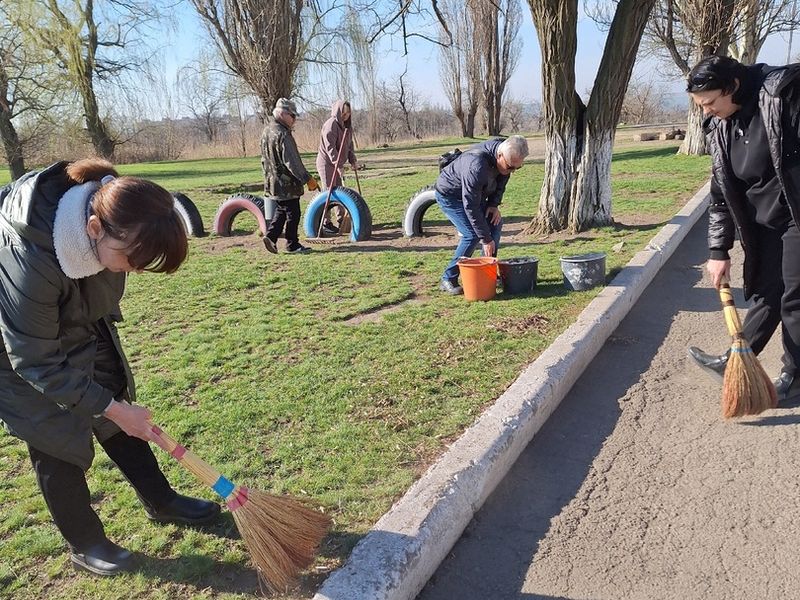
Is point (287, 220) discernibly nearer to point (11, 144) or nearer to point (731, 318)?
point (731, 318)

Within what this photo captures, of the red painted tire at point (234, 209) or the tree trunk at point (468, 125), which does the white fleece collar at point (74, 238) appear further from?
the tree trunk at point (468, 125)

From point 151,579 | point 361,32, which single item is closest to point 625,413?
point 151,579

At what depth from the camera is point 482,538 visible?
286cm

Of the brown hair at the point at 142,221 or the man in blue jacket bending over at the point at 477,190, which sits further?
the man in blue jacket bending over at the point at 477,190

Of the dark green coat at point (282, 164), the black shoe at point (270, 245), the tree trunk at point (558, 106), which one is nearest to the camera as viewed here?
the tree trunk at point (558, 106)

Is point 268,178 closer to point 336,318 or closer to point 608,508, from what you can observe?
point 336,318

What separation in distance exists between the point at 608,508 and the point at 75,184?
2.51 m

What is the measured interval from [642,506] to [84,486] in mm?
2333

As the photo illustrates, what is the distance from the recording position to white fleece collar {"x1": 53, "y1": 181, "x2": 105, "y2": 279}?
2045 mm

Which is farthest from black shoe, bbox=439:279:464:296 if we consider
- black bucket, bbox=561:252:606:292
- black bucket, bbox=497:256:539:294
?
black bucket, bbox=561:252:606:292

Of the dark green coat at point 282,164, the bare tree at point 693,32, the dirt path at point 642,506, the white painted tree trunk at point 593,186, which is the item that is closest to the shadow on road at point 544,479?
the dirt path at point 642,506

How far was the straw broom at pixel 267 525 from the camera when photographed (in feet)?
8.02

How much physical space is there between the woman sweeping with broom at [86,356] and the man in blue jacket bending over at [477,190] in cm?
373

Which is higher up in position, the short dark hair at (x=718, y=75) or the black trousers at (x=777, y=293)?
the short dark hair at (x=718, y=75)
